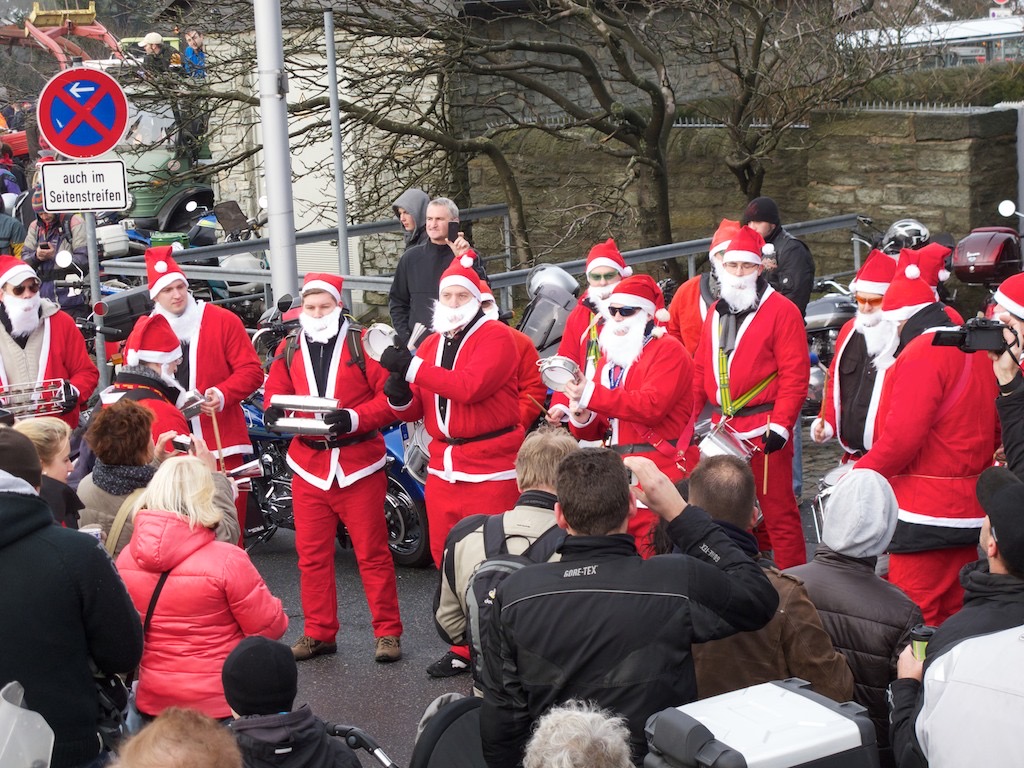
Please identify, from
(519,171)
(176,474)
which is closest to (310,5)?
(519,171)

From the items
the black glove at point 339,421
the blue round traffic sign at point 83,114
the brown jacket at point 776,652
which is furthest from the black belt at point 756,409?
the blue round traffic sign at point 83,114

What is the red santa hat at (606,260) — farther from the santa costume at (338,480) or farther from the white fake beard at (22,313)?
the white fake beard at (22,313)

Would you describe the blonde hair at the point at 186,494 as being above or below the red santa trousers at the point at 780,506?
above

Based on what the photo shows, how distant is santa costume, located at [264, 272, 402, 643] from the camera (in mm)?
6484

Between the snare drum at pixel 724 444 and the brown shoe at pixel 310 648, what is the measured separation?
2114 mm

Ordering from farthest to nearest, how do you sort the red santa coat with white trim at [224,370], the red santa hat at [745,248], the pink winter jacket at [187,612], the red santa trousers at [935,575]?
the red santa coat with white trim at [224,370], the red santa hat at [745,248], the red santa trousers at [935,575], the pink winter jacket at [187,612]

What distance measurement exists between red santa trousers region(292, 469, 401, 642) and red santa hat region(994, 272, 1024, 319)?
303 centimetres

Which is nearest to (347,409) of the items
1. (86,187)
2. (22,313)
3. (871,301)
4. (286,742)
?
(22,313)

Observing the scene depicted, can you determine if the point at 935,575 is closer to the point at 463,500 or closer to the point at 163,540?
the point at 463,500

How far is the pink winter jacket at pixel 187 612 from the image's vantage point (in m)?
4.46

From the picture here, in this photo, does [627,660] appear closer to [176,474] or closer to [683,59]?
[176,474]

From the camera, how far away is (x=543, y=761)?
9.42ft

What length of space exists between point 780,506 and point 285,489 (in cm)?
308

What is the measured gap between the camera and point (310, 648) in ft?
21.8
